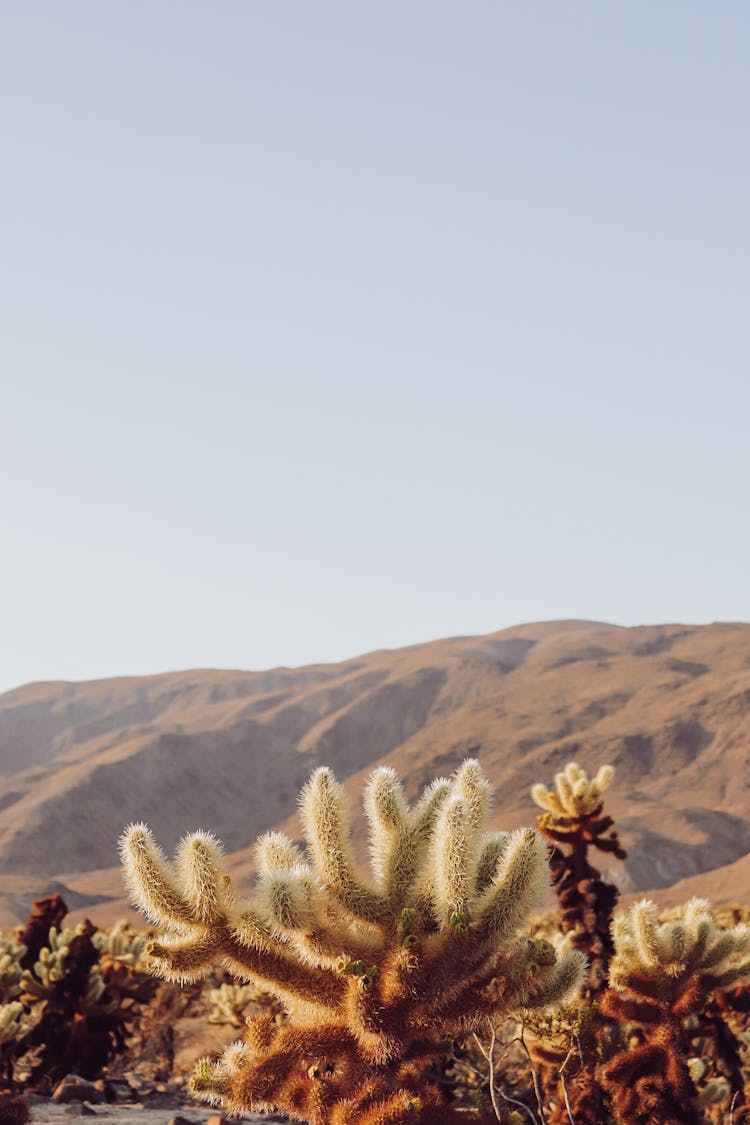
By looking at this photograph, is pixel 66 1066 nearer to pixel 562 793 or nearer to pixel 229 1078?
pixel 562 793

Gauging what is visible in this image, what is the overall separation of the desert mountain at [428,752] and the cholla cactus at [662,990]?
103 ft

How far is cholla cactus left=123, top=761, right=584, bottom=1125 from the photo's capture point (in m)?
4.59

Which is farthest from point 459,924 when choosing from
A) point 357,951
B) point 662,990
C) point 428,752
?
point 428,752

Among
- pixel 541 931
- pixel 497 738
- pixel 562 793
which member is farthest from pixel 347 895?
pixel 497 738

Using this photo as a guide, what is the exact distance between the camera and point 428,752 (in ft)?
217

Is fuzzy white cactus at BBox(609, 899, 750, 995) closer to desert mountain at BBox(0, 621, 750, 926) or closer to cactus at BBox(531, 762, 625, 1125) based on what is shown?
cactus at BBox(531, 762, 625, 1125)

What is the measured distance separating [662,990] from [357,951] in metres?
2.25

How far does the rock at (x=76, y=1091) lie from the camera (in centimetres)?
916

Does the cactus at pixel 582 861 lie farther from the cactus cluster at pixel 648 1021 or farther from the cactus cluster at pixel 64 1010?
the cactus cluster at pixel 64 1010

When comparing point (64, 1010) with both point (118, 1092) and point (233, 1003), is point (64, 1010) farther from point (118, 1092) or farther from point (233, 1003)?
point (233, 1003)

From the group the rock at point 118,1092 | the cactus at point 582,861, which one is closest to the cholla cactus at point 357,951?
the cactus at point 582,861

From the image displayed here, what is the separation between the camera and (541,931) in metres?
16.3

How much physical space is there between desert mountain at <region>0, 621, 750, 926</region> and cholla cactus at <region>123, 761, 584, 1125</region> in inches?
1314

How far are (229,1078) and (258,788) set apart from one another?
74.8m
